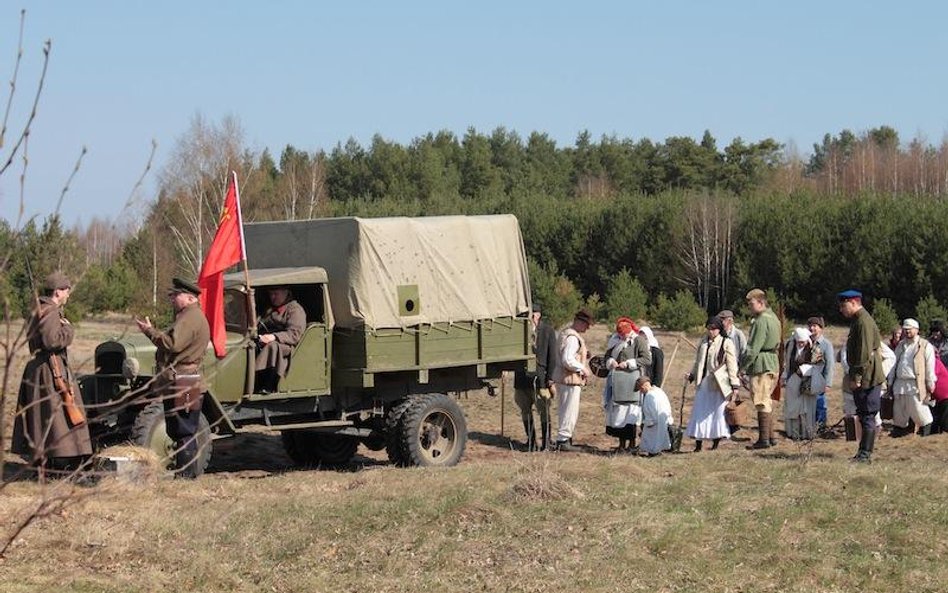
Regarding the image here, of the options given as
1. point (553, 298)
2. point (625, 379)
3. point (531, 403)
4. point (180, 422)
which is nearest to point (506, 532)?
point (180, 422)

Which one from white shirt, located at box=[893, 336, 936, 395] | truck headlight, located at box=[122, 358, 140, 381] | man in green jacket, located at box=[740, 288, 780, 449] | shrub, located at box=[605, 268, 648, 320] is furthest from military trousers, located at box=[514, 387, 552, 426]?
shrub, located at box=[605, 268, 648, 320]

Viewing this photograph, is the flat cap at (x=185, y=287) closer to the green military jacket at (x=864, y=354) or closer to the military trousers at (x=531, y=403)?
the military trousers at (x=531, y=403)

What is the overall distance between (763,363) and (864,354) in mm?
2869

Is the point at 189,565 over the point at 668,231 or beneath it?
beneath

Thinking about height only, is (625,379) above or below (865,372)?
below

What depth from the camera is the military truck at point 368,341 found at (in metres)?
12.0

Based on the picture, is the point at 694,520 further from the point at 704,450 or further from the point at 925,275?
the point at 925,275

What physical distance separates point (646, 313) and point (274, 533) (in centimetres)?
2610

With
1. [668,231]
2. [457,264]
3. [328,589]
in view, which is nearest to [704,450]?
[457,264]

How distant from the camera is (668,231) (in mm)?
41500

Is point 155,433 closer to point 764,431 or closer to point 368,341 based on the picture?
point 368,341

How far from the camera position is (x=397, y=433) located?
41.9ft

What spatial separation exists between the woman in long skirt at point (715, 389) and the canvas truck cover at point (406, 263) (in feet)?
7.48

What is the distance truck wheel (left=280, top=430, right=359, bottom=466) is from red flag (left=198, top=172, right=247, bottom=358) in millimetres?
2409
